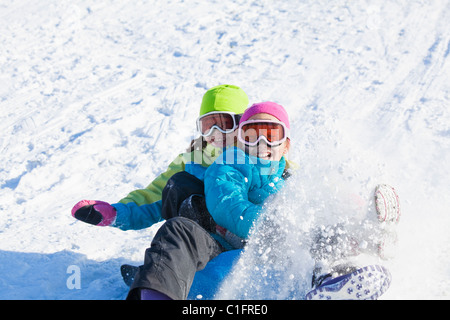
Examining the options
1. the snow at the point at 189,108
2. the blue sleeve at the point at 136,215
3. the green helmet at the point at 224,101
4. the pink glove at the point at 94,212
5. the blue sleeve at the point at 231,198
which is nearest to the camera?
the blue sleeve at the point at 231,198

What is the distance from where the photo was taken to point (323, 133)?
2420 millimetres

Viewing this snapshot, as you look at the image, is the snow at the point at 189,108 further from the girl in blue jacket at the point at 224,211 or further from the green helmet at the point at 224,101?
the green helmet at the point at 224,101

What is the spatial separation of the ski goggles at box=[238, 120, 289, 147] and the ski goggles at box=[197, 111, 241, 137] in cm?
29

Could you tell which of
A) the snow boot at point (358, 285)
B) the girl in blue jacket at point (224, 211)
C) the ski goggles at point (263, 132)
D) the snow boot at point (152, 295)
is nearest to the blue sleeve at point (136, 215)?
the girl in blue jacket at point (224, 211)

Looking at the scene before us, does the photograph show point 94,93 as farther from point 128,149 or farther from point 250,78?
point 250,78

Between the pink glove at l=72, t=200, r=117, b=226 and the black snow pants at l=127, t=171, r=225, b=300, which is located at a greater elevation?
the black snow pants at l=127, t=171, r=225, b=300

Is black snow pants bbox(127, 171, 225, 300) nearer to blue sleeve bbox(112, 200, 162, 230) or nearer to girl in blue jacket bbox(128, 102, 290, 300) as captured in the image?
girl in blue jacket bbox(128, 102, 290, 300)

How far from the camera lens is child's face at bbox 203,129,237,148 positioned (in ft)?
8.66

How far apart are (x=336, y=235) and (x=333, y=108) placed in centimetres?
261

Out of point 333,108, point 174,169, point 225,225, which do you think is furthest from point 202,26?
point 225,225

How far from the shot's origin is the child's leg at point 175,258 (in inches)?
64.6

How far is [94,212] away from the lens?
2471 mm

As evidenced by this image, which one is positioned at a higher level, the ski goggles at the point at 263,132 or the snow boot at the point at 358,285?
the ski goggles at the point at 263,132

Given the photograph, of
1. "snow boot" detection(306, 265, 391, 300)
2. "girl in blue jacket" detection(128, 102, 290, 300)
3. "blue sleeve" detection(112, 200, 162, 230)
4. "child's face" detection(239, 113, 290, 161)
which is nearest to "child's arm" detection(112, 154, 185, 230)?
"blue sleeve" detection(112, 200, 162, 230)
